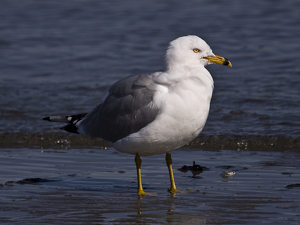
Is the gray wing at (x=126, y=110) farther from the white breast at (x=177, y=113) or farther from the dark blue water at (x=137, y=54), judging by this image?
the dark blue water at (x=137, y=54)

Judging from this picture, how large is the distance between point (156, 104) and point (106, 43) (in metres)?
10.3

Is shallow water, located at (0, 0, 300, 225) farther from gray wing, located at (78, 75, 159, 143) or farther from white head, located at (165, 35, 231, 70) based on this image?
white head, located at (165, 35, 231, 70)

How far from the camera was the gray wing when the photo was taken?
517 cm

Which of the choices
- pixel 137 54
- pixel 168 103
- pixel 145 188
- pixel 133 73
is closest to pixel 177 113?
pixel 168 103

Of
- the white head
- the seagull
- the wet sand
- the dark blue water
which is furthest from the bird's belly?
the dark blue water

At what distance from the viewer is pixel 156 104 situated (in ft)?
16.6

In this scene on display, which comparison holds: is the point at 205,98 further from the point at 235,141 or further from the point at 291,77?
the point at 291,77

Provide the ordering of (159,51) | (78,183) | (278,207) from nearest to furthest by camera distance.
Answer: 1. (278,207)
2. (78,183)
3. (159,51)

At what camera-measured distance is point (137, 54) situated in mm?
13844

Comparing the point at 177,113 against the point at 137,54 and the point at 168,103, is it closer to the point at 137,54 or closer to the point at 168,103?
the point at 168,103

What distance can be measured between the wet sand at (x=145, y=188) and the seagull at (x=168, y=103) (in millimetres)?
397

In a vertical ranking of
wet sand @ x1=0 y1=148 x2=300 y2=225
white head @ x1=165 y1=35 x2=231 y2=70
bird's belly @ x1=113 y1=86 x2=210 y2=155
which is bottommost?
wet sand @ x1=0 y1=148 x2=300 y2=225

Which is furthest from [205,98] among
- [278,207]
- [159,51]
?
[159,51]

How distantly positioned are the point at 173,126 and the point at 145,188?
33.9 inches
